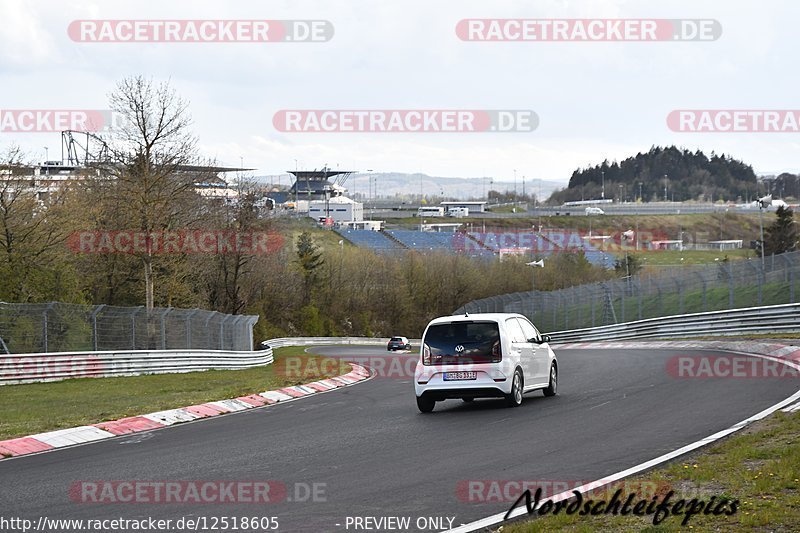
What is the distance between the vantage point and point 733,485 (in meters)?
8.66

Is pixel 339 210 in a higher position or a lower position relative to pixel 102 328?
higher

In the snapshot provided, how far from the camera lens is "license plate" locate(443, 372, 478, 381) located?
16.9m

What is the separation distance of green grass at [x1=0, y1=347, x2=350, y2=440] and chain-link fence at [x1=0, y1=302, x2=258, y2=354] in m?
1.15

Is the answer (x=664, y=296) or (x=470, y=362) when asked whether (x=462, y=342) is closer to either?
(x=470, y=362)

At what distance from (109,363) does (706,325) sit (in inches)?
895

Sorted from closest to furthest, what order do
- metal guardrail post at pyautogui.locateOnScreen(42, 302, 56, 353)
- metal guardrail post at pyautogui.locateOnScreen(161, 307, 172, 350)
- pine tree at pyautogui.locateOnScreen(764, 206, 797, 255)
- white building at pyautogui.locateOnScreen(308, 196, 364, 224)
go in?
1. metal guardrail post at pyautogui.locateOnScreen(42, 302, 56, 353)
2. metal guardrail post at pyautogui.locateOnScreen(161, 307, 172, 350)
3. pine tree at pyautogui.locateOnScreen(764, 206, 797, 255)
4. white building at pyautogui.locateOnScreen(308, 196, 364, 224)

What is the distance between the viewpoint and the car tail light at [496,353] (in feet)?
55.6

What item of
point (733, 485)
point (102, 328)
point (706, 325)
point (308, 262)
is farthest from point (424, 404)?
point (308, 262)

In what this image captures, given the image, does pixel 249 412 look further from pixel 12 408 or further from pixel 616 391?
pixel 616 391

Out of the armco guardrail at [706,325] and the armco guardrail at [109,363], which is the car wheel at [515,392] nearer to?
the armco guardrail at [109,363]

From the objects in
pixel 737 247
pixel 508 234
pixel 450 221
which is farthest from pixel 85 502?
pixel 450 221

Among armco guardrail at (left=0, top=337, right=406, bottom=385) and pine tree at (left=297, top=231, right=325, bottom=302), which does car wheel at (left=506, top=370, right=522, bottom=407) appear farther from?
pine tree at (left=297, top=231, right=325, bottom=302)

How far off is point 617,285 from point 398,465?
40335 millimetres

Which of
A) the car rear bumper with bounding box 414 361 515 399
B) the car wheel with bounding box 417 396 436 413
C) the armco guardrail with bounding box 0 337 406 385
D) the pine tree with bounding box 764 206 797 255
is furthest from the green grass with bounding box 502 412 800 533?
the pine tree with bounding box 764 206 797 255
